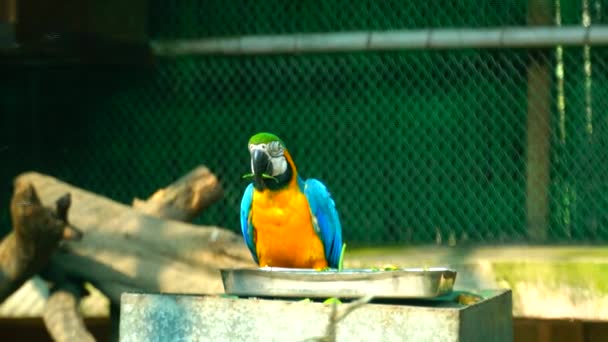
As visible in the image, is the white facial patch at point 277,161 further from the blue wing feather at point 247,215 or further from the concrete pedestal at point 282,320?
the concrete pedestal at point 282,320

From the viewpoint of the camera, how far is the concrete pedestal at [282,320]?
236 cm

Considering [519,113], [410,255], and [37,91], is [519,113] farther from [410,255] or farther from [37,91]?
[37,91]

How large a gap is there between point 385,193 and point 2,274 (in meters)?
Answer: 1.88

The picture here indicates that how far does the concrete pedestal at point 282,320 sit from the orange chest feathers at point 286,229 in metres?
0.96

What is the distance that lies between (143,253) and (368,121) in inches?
55.4

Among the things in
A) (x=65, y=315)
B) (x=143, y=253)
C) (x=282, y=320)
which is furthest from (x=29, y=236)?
(x=282, y=320)

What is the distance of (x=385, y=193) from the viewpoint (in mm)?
5062

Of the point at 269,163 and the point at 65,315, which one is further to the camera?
the point at 65,315

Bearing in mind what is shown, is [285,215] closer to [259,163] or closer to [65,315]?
[259,163]

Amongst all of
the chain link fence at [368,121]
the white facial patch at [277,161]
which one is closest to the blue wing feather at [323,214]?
the white facial patch at [277,161]

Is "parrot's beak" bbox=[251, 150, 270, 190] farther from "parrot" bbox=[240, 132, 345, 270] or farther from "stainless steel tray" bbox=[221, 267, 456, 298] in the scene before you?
"stainless steel tray" bbox=[221, 267, 456, 298]

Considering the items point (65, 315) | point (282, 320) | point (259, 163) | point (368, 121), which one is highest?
point (368, 121)

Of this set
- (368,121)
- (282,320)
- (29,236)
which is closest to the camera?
(282,320)

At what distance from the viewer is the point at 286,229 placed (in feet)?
11.7
